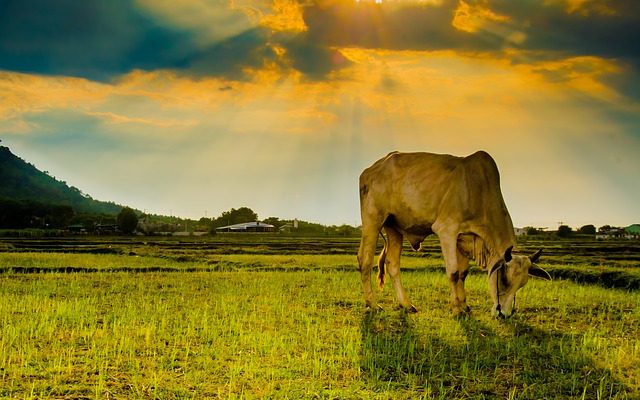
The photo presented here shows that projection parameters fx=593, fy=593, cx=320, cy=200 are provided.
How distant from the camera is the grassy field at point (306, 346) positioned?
560 centimetres

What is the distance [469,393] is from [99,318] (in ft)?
20.6

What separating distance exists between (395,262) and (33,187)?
564 feet

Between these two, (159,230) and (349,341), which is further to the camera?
(159,230)

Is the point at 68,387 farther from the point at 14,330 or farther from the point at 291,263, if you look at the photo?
the point at 291,263

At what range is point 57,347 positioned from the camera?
725 centimetres

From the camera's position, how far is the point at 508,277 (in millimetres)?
8969

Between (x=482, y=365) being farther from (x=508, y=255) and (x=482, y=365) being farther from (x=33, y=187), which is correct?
(x=33, y=187)

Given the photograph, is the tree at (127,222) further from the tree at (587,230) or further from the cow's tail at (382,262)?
the cow's tail at (382,262)

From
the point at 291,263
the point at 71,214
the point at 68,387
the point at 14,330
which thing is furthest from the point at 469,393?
the point at 71,214

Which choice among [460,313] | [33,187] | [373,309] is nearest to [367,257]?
[373,309]

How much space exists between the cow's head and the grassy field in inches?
12.0

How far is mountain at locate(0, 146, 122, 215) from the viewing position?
15375 cm

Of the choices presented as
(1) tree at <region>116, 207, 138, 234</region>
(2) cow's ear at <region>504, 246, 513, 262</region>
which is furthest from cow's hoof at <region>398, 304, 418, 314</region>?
(1) tree at <region>116, 207, 138, 234</region>

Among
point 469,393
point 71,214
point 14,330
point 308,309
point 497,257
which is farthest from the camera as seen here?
point 71,214
